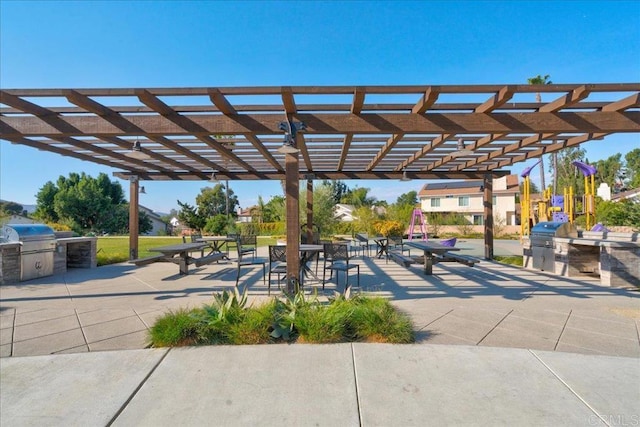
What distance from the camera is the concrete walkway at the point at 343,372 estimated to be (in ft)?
8.04

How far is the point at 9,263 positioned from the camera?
7.50 meters

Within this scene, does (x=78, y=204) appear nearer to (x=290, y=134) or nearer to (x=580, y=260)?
(x=290, y=134)

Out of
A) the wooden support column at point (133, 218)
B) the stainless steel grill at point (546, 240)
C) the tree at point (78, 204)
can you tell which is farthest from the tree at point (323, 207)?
the tree at point (78, 204)

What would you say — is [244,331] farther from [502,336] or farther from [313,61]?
[313,61]

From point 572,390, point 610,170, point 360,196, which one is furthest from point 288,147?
point 610,170

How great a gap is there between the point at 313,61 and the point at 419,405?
8663mm

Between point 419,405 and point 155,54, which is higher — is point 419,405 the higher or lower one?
the lower one

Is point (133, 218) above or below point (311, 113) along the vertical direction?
below

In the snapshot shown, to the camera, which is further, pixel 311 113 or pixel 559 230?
pixel 559 230

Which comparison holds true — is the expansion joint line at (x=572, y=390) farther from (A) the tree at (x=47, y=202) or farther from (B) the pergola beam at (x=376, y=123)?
(A) the tree at (x=47, y=202)

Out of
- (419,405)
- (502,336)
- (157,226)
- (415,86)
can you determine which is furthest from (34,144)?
(157,226)

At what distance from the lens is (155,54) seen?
7.84 m

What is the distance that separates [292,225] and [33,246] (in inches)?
272

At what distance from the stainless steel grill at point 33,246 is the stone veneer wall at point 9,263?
0.25ft
